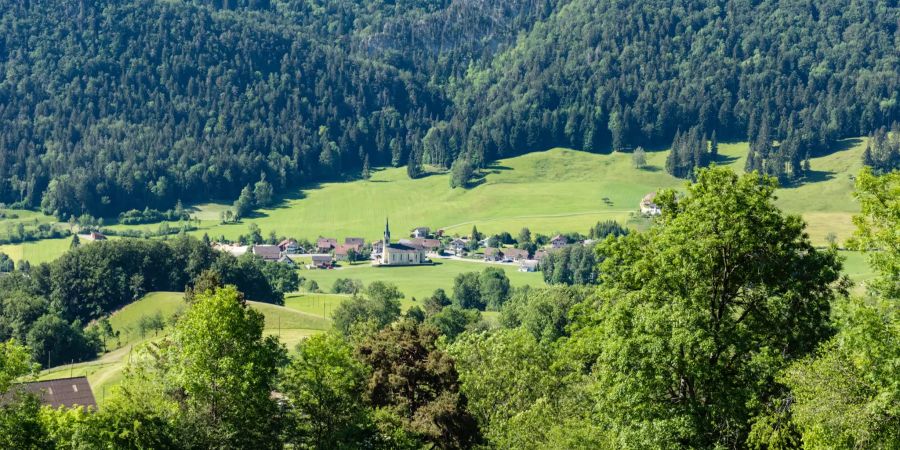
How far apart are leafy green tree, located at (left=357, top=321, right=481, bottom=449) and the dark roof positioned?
2121 centimetres

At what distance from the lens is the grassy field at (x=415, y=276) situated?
174625 millimetres

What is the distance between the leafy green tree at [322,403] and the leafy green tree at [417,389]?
5.66 ft

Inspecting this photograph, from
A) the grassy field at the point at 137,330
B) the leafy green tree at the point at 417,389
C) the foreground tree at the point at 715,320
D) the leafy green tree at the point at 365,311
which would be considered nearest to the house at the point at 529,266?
→ the grassy field at the point at 137,330

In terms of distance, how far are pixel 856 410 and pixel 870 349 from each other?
5.45ft

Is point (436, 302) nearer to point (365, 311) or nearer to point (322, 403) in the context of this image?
point (365, 311)

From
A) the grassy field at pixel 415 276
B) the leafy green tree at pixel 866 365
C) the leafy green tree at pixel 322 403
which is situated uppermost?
the leafy green tree at pixel 866 365

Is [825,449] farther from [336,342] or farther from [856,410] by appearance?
[336,342]

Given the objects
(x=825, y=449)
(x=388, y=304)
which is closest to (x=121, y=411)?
(x=825, y=449)

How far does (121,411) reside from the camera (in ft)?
113

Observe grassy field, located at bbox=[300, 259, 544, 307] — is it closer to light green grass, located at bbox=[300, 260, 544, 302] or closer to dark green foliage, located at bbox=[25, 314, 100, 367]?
light green grass, located at bbox=[300, 260, 544, 302]

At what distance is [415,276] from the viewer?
623 feet

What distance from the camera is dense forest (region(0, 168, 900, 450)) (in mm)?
25078

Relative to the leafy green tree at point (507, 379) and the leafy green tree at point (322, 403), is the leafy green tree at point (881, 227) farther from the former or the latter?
the leafy green tree at point (507, 379)

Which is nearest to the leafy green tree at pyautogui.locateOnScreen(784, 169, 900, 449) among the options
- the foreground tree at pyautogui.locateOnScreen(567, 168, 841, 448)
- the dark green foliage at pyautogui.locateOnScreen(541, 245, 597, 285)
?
the foreground tree at pyautogui.locateOnScreen(567, 168, 841, 448)
